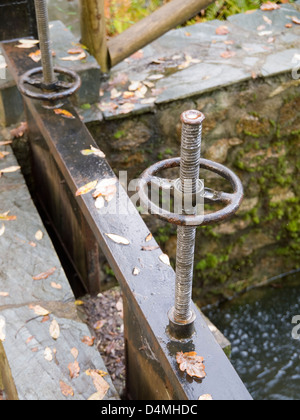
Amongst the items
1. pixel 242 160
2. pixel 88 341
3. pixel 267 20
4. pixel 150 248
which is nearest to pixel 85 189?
pixel 150 248

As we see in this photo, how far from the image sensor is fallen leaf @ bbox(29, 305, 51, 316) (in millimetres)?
2624

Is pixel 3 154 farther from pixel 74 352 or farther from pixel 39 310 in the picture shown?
pixel 74 352

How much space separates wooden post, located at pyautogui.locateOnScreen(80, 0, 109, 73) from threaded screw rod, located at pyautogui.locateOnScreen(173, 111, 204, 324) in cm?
263

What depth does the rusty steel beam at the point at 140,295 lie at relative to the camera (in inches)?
70.8

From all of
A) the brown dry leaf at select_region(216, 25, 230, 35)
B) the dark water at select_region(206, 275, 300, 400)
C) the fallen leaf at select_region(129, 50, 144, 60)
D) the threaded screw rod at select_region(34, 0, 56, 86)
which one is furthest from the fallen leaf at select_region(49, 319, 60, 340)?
the brown dry leaf at select_region(216, 25, 230, 35)

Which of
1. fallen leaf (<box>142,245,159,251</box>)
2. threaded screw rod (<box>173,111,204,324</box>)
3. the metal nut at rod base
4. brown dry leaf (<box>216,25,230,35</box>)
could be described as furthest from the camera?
brown dry leaf (<box>216,25,230,35</box>)

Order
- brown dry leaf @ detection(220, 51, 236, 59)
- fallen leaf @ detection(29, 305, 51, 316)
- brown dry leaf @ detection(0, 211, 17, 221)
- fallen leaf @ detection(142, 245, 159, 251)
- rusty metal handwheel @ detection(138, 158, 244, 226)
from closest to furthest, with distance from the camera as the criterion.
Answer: rusty metal handwheel @ detection(138, 158, 244, 226) < fallen leaf @ detection(142, 245, 159, 251) < fallen leaf @ detection(29, 305, 51, 316) < brown dry leaf @ detection(0, 211, 17, 221) < brown dry leaf @ detection(220, 51, 236, 59)

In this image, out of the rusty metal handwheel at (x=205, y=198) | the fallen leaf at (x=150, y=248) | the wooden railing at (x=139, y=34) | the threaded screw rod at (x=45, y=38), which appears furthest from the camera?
the wooden railing at (x=139, y=34)

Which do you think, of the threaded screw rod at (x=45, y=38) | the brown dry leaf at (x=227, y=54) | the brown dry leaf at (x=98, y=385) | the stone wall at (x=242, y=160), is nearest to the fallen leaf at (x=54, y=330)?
the brown dry leaf at (x=98, y=385)

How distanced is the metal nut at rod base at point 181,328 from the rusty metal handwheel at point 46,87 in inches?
65.3

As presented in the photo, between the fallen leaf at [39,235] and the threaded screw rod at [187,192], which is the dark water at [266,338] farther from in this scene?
the threaded screw rod at [187,192]

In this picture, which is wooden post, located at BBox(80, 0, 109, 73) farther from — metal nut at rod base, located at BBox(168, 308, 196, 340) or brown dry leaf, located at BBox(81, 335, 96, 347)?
metal nut at rod base, located at BBox(168, 308, 196, 340)

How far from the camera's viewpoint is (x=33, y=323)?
101 inches
